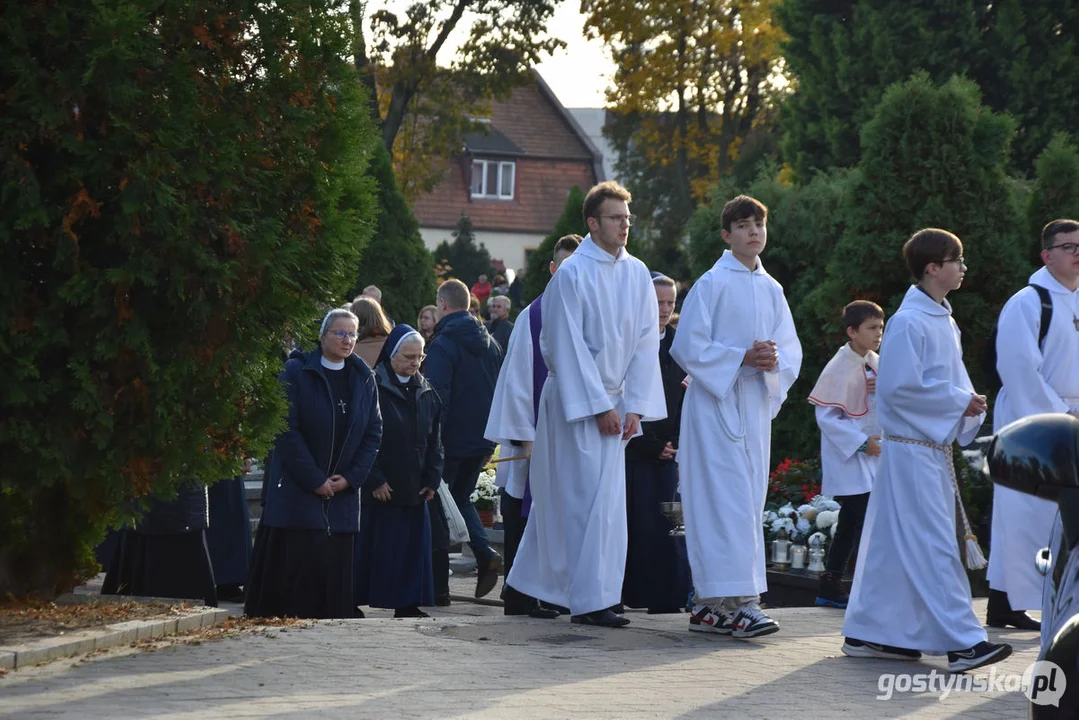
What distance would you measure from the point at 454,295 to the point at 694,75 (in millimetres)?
29770

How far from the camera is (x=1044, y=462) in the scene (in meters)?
3.75

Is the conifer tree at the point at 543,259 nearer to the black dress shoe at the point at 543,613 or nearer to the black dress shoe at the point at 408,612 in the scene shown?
the black dress shoe at the point at 408,612

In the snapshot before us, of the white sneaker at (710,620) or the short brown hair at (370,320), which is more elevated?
the short brown hair at (370,320)

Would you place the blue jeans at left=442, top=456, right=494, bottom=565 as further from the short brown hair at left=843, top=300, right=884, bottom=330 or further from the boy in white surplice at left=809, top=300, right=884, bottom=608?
the short brown hair at left=843, top=300, right=884, bottom=330

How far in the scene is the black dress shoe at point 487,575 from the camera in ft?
39.2

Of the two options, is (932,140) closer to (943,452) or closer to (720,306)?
(720,306)

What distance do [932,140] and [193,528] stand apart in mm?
8223

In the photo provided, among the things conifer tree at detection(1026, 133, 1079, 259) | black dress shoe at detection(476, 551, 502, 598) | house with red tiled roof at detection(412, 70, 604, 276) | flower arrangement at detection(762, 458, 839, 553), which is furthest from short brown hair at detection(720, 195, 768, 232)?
house with red tiled roof at detection(412, 70, 604, 276)

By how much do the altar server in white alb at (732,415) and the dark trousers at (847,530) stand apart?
7.16ft

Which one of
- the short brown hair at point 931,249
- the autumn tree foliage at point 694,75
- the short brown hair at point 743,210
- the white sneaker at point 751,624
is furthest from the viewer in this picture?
the autumn tree foliage at point 694,75

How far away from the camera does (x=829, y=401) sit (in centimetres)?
1102

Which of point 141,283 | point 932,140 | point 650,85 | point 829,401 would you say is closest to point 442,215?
point 650,85

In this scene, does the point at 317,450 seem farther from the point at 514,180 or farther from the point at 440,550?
the point at 514,180

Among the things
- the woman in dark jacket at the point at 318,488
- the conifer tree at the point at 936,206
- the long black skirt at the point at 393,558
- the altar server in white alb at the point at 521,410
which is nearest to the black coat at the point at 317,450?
the woman in dark jacket at the point at 318,488
